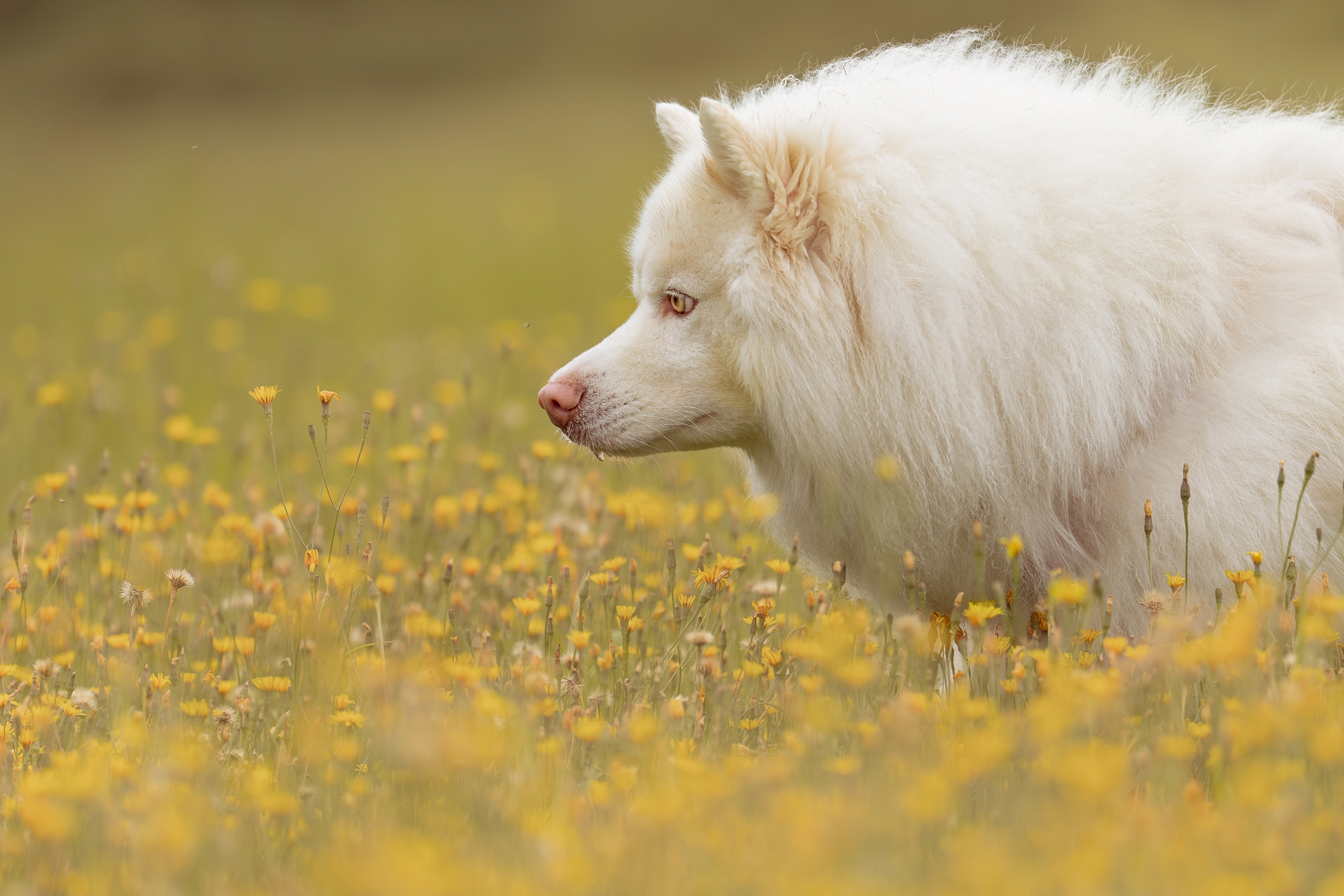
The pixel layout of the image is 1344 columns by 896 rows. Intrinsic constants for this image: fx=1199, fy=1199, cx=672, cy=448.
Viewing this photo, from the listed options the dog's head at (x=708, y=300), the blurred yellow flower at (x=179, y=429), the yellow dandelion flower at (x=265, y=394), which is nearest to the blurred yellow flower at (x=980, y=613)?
the dog's head at (x=708, y=300)

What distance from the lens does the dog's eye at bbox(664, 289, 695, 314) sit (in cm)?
350

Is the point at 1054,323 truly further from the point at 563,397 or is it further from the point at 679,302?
the point at 563,397

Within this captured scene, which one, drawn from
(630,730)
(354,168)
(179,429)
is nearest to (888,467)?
(630,730)

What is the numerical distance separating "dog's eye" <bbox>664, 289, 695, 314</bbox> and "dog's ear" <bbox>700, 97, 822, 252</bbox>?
0.33m

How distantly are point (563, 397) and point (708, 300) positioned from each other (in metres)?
0.53

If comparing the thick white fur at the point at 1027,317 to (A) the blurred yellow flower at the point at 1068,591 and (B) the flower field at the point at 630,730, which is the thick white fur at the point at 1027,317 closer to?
(B) the flower field at the point at 630,730

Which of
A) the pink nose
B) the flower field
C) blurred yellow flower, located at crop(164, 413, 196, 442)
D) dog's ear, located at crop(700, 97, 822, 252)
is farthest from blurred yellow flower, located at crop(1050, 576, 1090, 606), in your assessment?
blurred yellow flower, located at crop(164, 413, 196, 442)

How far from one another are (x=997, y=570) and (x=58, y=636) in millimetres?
2876

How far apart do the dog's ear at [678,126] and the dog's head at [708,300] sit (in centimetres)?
15

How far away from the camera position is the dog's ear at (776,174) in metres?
3.24

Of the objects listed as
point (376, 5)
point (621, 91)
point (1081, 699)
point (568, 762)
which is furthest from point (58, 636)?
point (376, 5)

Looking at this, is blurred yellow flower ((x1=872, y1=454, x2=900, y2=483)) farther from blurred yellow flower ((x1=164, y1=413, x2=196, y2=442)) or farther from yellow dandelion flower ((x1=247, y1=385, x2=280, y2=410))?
blurred yellow flower ((x1=164, y1=413, x2=196, y2=442))

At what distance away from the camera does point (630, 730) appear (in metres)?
2.54

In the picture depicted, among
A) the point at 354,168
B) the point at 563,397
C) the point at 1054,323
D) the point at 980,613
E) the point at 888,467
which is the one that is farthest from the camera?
the point at 354,168
